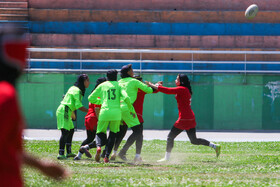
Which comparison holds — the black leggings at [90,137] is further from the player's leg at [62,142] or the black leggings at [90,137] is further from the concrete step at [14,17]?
the concrete step at [14,17]

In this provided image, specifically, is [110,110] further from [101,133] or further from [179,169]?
[179,169]

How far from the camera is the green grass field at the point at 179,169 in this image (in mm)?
8039

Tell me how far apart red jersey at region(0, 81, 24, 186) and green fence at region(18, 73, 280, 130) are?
61.5ft

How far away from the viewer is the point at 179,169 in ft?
32.6

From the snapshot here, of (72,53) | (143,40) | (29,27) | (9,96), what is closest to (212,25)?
(143,40)

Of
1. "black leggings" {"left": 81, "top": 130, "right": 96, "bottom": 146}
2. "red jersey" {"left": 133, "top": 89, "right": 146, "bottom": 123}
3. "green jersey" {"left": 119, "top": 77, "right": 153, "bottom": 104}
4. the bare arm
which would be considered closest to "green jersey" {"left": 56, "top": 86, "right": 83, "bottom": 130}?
"black leggings" {"left": 81, "top": 130, "right": 96, "bottom": 146}

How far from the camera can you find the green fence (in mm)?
21953

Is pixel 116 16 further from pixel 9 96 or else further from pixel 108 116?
pixel 9 96

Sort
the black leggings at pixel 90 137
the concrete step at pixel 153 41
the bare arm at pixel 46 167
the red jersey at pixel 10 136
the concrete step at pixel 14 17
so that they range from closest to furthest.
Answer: the red jersey at pixel 10 136 < the bare arm at pixel 46 167 < the black leggings at pixel 90 137 < the concrete step at pixel 153 41 < the concrete step at pixel 14 17

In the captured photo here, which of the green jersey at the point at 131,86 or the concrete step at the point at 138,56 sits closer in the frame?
the green jersey at the point at 131,86

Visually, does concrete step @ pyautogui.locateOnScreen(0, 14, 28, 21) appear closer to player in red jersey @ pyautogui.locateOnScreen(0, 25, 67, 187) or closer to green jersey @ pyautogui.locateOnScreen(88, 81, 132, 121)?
green jersey @ pyautogui.locateOnScreen(88, 81, 132, 121)

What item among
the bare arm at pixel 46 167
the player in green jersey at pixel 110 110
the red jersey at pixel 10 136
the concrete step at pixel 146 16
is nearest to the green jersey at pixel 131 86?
the player in green jersey at pixel 110 110

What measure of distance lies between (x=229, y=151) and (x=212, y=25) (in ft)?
45.1

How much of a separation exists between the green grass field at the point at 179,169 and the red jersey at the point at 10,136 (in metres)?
4.59
